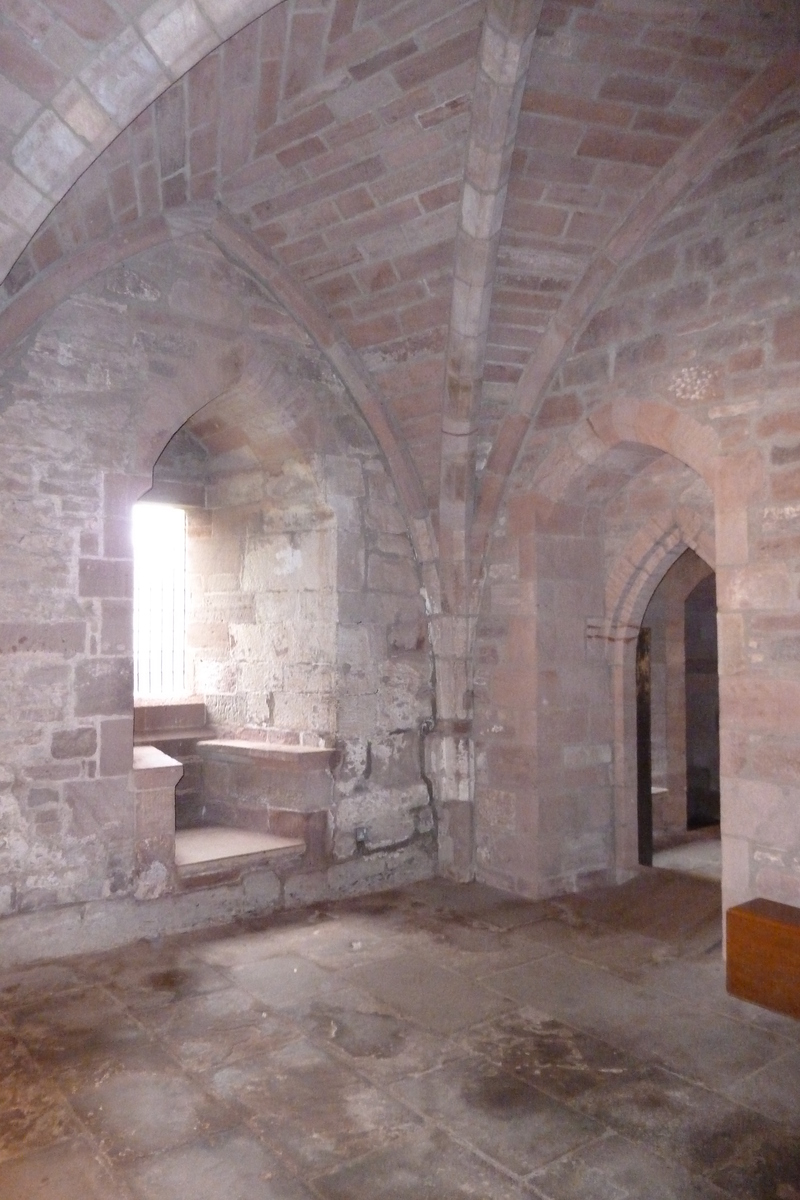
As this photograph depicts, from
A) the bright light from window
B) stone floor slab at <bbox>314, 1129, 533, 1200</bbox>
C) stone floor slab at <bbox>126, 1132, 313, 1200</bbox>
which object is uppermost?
the bright light from window

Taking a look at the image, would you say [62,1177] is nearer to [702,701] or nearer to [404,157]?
[404,157]

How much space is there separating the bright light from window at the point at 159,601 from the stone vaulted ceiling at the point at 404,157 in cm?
163

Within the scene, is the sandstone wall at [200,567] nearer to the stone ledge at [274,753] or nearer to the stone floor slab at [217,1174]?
the stone ledge at [274,753]

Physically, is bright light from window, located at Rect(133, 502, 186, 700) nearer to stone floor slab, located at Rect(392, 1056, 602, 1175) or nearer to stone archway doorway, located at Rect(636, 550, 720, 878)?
stone archway doorway, located at Rect(636, 550, 720, 878)

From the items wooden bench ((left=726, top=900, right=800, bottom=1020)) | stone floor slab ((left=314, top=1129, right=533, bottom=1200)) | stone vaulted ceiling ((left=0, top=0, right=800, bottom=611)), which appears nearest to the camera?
stone floor slab ((left=314, top=1129, right=533, bottom=1200))

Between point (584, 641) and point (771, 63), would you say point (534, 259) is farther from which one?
point (584, 641)

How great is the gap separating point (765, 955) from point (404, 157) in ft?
12.2

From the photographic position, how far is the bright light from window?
5824 mm

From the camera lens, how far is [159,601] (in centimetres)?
588

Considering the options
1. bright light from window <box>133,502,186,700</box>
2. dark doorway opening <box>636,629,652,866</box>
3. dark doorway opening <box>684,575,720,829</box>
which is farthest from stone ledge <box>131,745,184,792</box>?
dark doorway opening <box>684,575,720,829</box>

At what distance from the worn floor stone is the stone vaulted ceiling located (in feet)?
8.50

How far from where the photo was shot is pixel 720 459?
4105mm

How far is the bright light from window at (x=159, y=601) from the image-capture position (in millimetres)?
5824

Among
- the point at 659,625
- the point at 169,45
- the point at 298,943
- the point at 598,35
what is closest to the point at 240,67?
the point at 169,45
